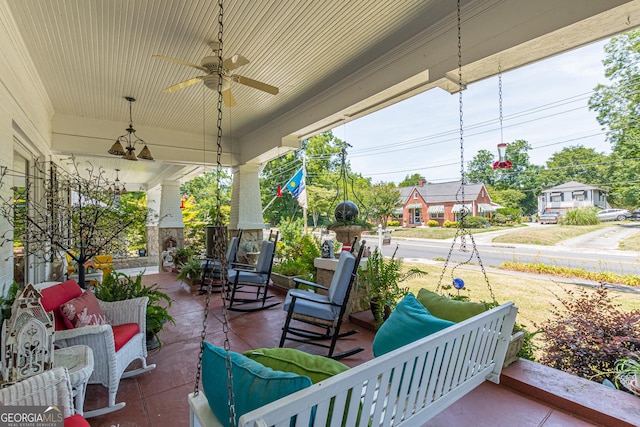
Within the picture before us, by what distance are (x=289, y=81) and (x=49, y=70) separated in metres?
2.66

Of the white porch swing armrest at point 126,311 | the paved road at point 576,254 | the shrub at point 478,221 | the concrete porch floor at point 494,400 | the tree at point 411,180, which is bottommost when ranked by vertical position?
the concrete porch floor at point 494,400

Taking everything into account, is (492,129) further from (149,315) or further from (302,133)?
(149,315)

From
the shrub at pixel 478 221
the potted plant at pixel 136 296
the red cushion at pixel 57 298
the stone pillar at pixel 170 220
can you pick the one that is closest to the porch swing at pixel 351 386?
the red cushion at pixel 57 298

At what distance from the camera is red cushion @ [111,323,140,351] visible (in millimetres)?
2009

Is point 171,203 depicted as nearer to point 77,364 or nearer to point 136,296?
point 136,296

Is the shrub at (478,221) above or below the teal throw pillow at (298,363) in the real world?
above

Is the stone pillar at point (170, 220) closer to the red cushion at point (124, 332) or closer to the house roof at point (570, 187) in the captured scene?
the red cushion at point (124, 332)

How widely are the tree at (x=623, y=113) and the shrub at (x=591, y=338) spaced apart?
0.87 meters

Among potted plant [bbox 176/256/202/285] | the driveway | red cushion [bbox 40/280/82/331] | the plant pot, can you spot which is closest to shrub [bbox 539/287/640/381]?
the driveway

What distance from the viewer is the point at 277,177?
53.9ft

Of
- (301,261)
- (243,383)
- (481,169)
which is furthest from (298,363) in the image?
(481,169)

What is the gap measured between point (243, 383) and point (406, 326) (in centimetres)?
98

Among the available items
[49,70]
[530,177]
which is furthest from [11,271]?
[530,177]

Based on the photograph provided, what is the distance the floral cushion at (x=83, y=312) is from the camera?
1900 mm
